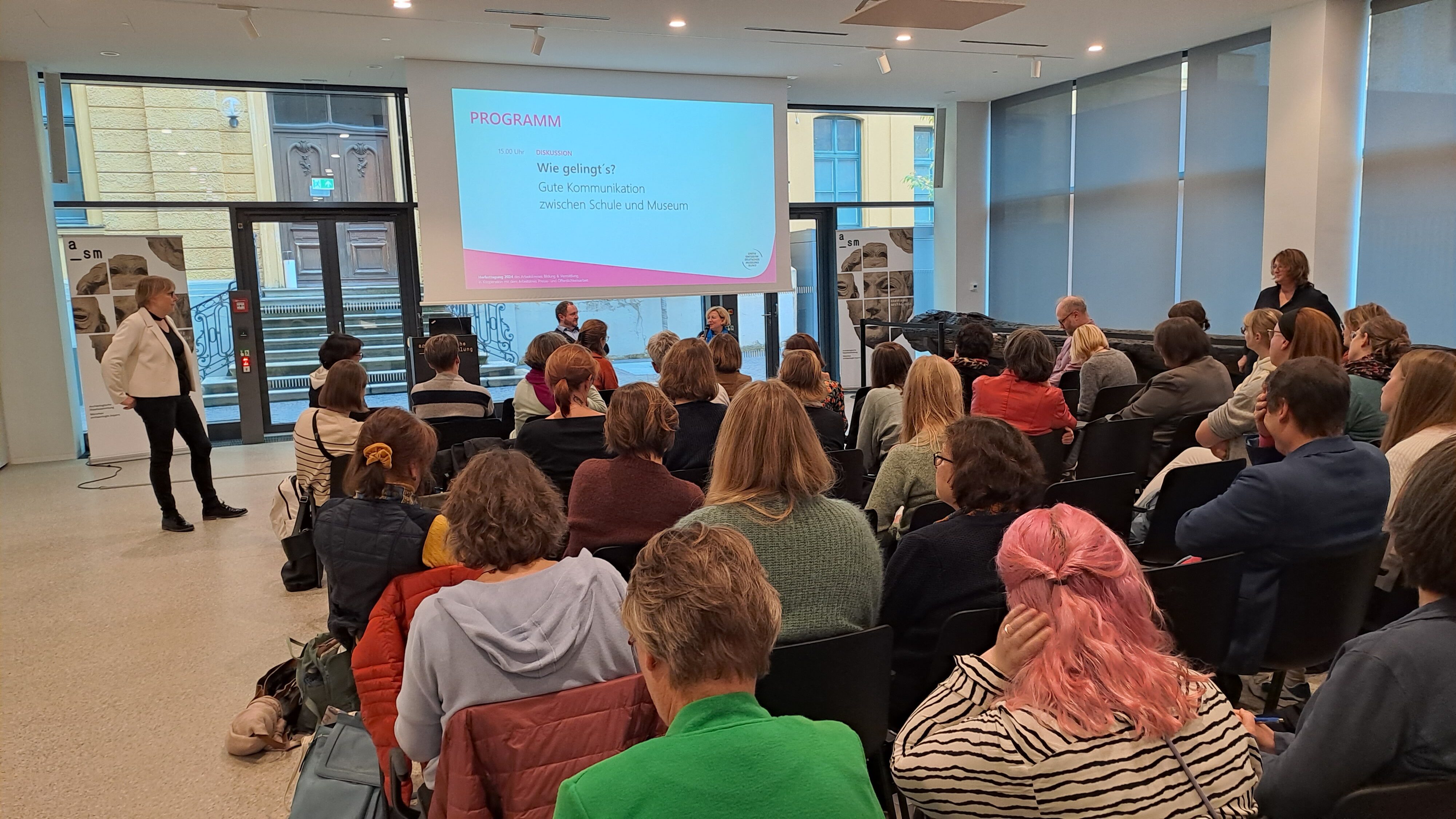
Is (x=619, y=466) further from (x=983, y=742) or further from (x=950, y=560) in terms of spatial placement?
(x=983, y=742)

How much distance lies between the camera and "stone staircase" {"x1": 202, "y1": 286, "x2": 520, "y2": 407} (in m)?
9.24

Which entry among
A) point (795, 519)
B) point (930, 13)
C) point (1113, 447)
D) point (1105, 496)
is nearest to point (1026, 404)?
point (1113, 447)

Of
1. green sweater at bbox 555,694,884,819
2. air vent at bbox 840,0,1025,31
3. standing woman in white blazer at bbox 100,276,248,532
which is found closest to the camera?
green sweater at bbox 555,694,884,819

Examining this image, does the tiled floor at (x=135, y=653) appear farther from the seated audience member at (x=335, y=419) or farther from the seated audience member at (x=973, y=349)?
the seated audience member at (x=973, y=349)

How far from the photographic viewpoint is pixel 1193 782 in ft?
3.74

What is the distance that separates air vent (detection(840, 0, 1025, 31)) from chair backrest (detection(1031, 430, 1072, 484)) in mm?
3611

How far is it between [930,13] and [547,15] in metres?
2.78

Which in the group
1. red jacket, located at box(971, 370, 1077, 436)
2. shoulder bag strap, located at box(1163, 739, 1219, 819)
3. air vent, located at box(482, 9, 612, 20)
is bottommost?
shoulder bag strap, located at box(1163, 739, 1219, 819)

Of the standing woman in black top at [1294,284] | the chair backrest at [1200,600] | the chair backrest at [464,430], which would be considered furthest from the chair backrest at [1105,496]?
the standing woman in black top at [1294,284]

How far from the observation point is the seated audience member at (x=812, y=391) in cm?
397

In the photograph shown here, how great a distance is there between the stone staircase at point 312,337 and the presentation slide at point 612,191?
1.39 meters

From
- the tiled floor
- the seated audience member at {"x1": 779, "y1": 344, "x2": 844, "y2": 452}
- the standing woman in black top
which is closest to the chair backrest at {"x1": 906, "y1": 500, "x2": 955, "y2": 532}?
the seated audience member at {"x1": 779, "y1": 344, "x2": 844, "y2": 452}

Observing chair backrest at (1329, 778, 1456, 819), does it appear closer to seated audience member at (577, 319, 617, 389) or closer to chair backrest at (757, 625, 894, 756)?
chair backrest at (757, 625, 894, 756)

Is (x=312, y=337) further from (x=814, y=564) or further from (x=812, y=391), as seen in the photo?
(x=814, y=564)
